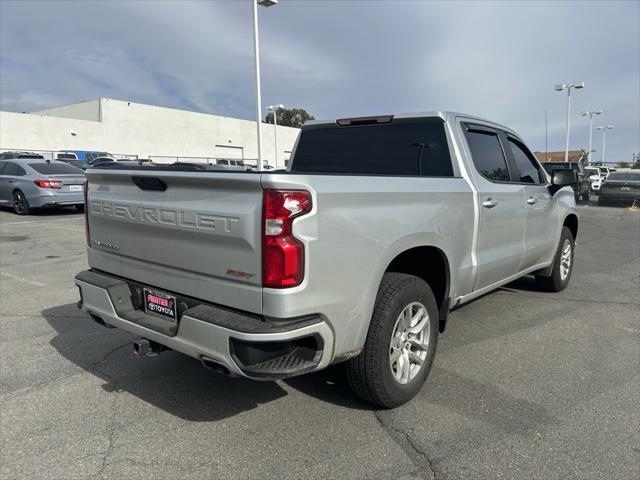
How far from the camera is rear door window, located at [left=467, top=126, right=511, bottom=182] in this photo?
4152 mm

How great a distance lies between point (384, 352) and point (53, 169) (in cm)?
1334

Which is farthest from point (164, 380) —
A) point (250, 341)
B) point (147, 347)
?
point (250, 341)

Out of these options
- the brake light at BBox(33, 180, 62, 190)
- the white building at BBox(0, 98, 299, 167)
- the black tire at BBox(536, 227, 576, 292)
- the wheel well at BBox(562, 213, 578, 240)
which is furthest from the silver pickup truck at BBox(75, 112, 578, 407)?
the white building at BBox(0, 98, 299, 167)

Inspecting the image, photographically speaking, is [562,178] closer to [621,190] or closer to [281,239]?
[281,239]

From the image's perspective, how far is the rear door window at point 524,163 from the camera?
4.93 m

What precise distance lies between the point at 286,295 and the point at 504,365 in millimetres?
2366

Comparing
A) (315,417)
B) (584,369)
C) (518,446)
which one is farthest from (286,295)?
(584,369)

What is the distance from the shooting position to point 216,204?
8.45 feet

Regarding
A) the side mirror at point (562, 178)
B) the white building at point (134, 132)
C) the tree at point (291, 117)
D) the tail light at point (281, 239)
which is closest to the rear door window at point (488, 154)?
the side mirror at point (562, 178)

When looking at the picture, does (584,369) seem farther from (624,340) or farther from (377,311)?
(377,311)

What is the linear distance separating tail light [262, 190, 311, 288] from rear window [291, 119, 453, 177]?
1662 millimetres

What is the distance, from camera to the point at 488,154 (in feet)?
14.3

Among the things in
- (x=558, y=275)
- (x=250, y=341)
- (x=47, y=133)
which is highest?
(x=47, y=133)

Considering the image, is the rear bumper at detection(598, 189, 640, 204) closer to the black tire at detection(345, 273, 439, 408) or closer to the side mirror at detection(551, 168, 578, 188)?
the side mirror at detection(551, 168, 578, 188)
